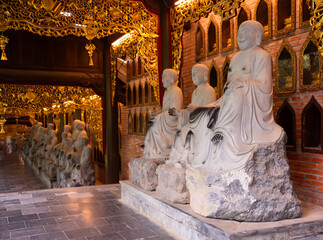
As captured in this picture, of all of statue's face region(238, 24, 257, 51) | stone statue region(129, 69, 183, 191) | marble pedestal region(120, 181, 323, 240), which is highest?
statue's face region(238, 24, 257, 51)

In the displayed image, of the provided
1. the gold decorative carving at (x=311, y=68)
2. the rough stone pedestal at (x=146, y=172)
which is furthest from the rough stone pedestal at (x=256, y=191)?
the rough stone pedestal at (x=146, y=172)

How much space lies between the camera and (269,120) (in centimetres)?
341

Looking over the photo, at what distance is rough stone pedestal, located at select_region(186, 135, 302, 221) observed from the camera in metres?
3.12

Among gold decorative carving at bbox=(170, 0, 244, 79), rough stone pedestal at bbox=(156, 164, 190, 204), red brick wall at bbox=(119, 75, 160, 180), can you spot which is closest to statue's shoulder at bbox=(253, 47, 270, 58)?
gold decorative carving at bbox=(170, 0, 244, 79)

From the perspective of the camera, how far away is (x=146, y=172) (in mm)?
4746

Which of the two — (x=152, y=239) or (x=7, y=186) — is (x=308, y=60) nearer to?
(x=152, y=239)

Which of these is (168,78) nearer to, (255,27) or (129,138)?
(255,27)

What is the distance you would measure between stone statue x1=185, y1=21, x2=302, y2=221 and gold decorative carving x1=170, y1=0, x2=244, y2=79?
4.59 ft

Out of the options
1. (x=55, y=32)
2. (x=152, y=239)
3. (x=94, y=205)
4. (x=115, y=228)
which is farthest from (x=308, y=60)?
(x=55, y=32)

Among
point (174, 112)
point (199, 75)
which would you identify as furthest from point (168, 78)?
point (199, 75)

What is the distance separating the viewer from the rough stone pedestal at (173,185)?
3.93 meters

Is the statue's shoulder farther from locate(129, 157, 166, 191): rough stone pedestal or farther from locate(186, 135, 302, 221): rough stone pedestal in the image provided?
locate(129, 157, 166, 191): rough stone pedestal

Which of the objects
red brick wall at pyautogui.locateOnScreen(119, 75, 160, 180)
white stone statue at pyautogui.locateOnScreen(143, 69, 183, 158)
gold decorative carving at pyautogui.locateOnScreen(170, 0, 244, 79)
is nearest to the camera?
gold decorative carving at pyautogui.locateOnScreen(170, 0, 244, 79)

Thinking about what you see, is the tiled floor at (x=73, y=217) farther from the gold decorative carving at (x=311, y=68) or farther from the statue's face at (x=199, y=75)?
the gold decorative carving at (x=311, y=68)
